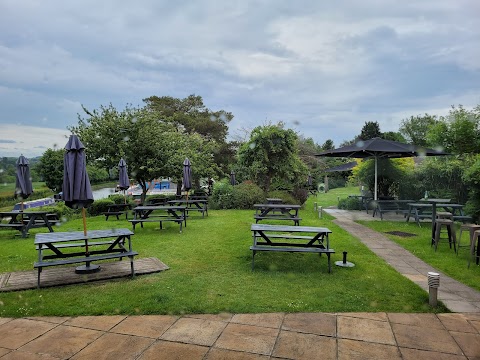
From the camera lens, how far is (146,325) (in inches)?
138

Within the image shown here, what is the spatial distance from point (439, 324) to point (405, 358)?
988mm

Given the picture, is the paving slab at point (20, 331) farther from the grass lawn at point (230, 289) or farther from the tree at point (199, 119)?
the tree at point (199, 119)

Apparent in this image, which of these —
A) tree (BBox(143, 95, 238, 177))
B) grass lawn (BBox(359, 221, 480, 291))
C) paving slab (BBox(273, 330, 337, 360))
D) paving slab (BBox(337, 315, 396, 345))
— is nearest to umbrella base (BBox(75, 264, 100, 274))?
paving slab (BBox(273, 330, 337, 360))

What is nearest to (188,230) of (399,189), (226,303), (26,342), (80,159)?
(80,159)

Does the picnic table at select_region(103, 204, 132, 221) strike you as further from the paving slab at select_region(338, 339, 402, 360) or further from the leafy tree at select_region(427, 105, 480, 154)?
the leafy tree at select_region(427, 105, 480, 154)

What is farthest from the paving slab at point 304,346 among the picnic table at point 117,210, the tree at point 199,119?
the tree at point 199,119

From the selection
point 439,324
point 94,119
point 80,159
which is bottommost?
point 439,324

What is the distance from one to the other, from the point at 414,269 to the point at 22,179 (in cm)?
949

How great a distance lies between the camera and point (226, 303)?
4.07m

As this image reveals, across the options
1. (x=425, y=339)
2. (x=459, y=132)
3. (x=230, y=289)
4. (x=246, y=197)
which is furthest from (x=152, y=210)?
(x=459, y=132)

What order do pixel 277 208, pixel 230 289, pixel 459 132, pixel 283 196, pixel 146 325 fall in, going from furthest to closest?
pixel 283 196
pixel 459 132
pixel 277 208
pixel 230 289
pixel 146 325

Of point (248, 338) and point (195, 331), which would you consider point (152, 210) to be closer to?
point (195, 331)

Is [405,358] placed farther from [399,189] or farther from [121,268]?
[399,189]

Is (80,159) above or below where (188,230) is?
above
